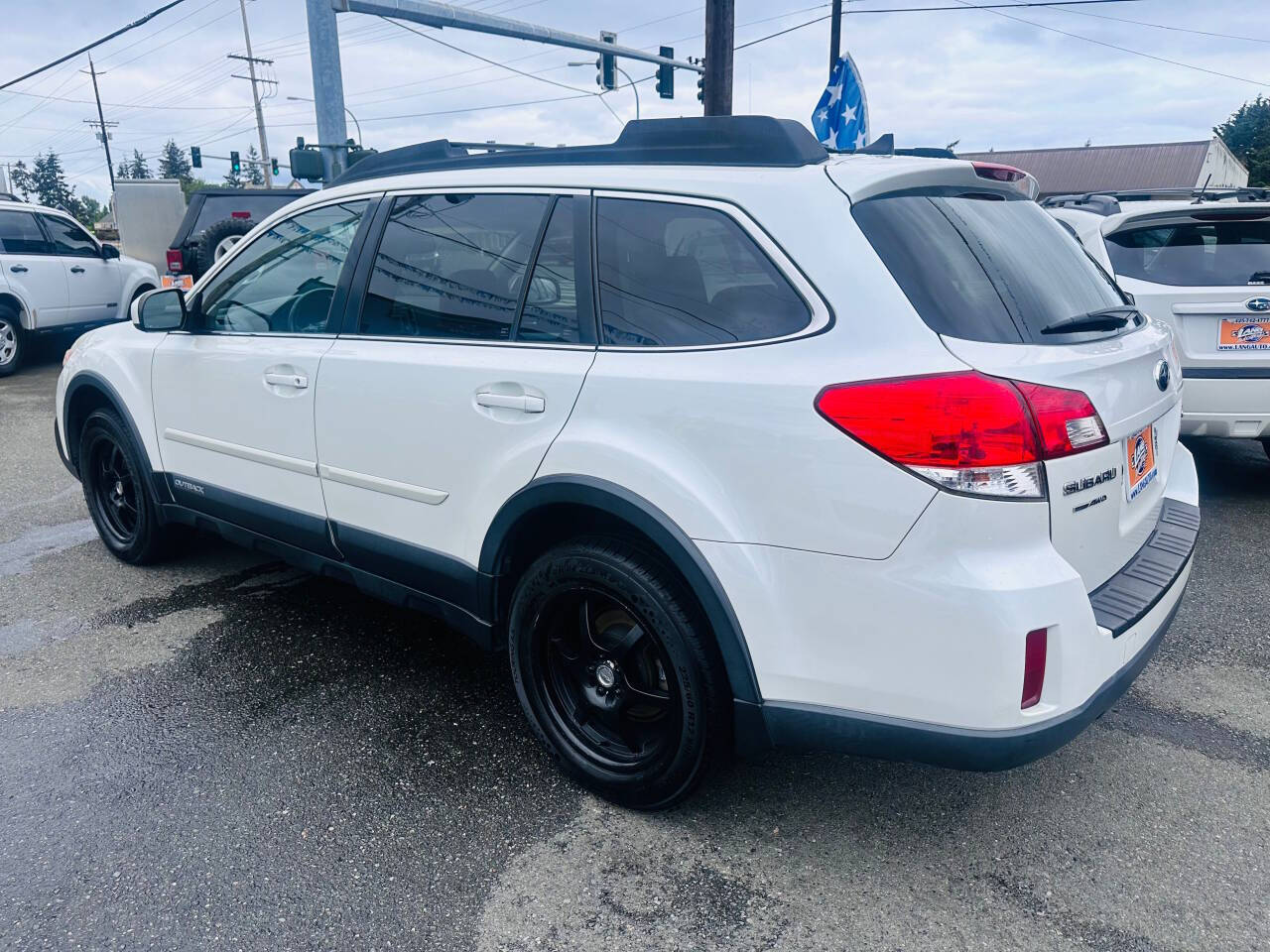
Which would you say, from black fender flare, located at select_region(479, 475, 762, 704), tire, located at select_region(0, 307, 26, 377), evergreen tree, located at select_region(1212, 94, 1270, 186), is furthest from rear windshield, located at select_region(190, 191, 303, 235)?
evergreen tree, located at select_region(1212, 94, 1270, 186)

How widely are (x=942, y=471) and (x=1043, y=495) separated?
0.75 ft

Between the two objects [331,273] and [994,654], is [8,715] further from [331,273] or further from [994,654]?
[994,654]

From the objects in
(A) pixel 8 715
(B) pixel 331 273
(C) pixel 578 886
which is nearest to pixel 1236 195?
(B) pixel 331 273

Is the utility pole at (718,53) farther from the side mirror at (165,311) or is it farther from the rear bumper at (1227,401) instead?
the side mirror at (165,311)

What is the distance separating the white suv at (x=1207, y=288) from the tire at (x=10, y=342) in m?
11.2

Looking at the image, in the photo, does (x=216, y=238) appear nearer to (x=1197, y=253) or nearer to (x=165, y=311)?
(x=165, y=311)

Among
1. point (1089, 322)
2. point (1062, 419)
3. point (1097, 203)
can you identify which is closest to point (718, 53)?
point (1097, 203)

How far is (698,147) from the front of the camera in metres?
2.50

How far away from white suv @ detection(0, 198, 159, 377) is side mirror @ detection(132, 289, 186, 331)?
8.20 meters

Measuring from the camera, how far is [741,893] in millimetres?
2348

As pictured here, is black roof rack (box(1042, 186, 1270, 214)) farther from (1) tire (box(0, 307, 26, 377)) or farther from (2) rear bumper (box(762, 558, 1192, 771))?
(1) tire (box(0, 307, 26, 377))

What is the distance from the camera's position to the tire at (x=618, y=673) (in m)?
2.40

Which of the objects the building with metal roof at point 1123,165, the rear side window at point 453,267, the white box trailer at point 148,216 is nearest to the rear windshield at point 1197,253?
the rear side window at point 453,267

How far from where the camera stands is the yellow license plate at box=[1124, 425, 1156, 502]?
2342 millimetres
